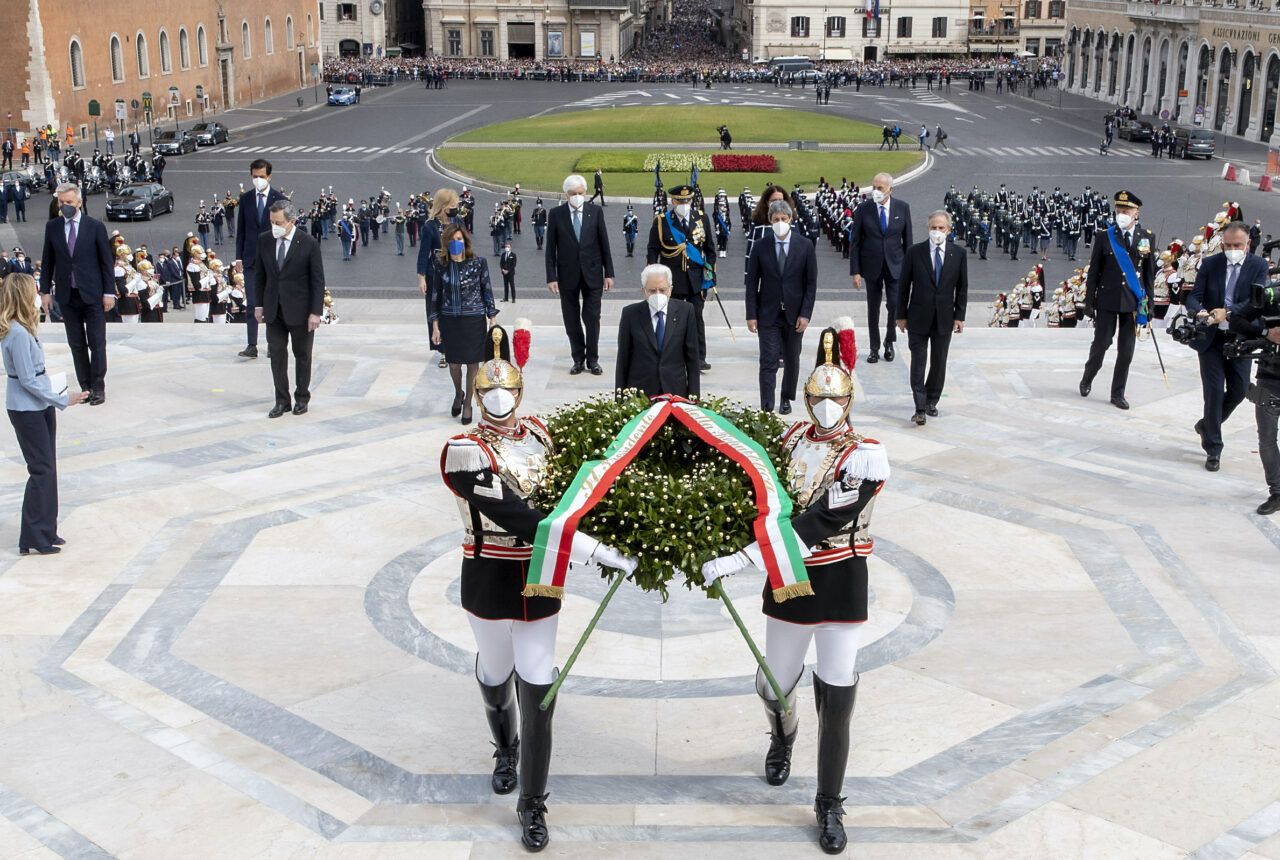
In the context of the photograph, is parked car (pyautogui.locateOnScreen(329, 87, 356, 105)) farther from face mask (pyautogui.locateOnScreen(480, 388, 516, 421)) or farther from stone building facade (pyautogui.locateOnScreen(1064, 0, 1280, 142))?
face mask (pyautogui.locateOnScreen(480, 388, 516, 421))

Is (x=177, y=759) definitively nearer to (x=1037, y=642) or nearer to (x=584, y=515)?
(x=584, y=515)

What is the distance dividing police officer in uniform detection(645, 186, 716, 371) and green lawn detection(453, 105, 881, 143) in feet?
122

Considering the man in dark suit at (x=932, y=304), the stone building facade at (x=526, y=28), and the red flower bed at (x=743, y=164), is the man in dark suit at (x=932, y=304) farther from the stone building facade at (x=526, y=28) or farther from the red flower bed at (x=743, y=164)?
the stone building facade at (x=526, y=28)

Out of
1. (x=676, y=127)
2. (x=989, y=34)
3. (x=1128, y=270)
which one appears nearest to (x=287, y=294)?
(x=1128, y=270)

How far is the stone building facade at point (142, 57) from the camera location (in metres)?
46.9

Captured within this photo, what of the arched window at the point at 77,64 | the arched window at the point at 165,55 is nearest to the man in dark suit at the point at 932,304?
the arched window at the point at 77,64

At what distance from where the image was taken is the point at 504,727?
5754 mm

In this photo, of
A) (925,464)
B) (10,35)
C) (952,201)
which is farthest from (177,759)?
(10,35)

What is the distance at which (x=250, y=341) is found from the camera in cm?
1329

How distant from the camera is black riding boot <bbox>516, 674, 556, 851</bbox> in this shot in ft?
17.4

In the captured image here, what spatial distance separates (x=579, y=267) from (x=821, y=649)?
7506mm

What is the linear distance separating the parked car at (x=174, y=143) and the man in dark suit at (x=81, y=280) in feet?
126

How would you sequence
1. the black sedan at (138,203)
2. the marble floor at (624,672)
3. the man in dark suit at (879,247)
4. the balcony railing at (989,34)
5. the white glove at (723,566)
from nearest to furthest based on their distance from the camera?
the white glove at (723,566) < the marble floor at (624,672) < the man in dark suit at (879,247) < the black sedan at (138,203) < the balcony railing at (989,34)

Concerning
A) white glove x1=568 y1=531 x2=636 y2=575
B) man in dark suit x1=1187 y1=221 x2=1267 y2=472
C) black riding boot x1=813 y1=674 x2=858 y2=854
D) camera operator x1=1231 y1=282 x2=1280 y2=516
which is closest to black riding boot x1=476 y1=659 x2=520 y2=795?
white glove x1=568 y1=531 x2=636 y2=575
